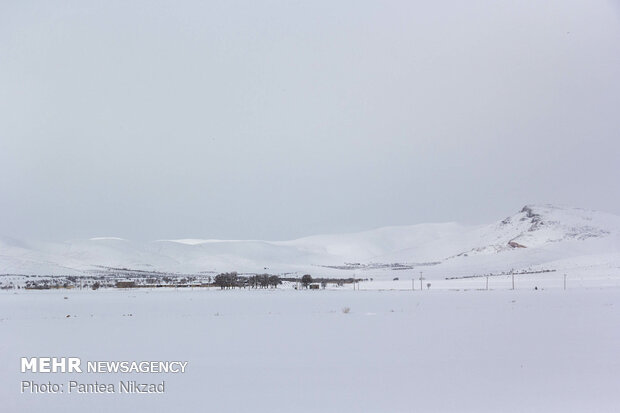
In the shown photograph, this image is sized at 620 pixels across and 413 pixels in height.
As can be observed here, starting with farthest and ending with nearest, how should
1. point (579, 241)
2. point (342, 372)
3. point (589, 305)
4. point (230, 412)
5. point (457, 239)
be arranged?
1. point (457, 239)
2. point (579, 241)
3. point (589, 305)
4. point (342, 372)
5. point (230, 412)

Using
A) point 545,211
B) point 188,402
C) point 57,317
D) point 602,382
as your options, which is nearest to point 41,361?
point 188,402

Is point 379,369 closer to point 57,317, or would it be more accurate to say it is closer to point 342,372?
point 342,372

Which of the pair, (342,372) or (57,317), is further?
(57,317)

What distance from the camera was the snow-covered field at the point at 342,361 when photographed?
12039 millimetres

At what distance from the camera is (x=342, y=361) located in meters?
16.0

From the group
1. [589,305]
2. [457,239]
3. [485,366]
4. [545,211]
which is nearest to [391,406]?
[485,366]

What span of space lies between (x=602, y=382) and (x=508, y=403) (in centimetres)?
240

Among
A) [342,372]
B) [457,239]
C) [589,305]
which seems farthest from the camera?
[457,239]

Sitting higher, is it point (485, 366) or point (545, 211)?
point (545, 211)

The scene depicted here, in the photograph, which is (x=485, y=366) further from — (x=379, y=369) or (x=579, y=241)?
(x=579, y=241)

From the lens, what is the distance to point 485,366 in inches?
596

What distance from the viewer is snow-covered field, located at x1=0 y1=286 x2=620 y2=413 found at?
39.5 ft

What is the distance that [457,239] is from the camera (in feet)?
653

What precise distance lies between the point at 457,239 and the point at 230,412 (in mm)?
191438
